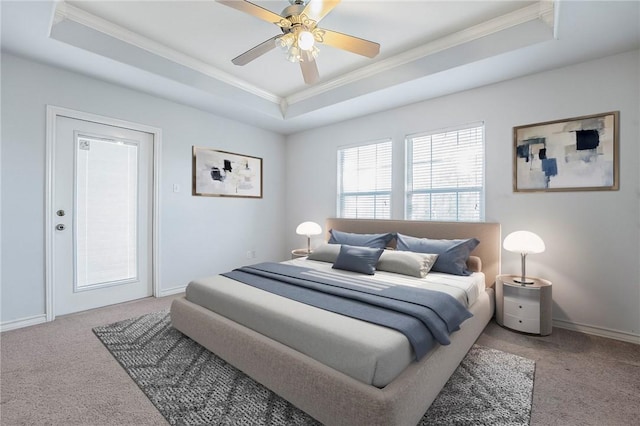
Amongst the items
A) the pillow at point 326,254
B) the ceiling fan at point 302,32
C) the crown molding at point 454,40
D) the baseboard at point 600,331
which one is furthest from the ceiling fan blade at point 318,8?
the baseboard at point 600,331

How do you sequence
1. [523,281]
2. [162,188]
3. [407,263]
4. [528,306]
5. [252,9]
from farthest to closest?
[162,188] → [407,263] → [523,281] → [528,306] → [252,9]

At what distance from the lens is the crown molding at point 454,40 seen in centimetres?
234

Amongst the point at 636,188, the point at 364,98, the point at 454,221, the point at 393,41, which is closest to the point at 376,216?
the point at 454,221

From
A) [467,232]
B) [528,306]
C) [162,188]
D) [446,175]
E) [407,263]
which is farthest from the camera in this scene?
[162,188]

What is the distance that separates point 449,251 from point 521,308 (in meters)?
0.78

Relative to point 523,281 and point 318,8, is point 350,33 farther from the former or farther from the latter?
point 523,281

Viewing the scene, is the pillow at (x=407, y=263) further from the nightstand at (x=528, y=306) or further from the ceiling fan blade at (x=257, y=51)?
the ceiling fan blade at (x=257, y=51)

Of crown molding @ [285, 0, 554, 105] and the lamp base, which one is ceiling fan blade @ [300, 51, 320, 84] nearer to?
crown molding @ [285, 0, 554, 105]

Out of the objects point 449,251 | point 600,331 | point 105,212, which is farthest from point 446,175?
point 105,212

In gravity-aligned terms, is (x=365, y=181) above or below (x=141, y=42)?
below

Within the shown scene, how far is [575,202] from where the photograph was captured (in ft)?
8.98

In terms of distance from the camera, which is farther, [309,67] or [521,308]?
[521,308]

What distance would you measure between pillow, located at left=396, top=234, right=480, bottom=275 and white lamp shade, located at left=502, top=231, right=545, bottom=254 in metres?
0.36

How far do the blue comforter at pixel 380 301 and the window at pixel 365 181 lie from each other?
5.77 feet
